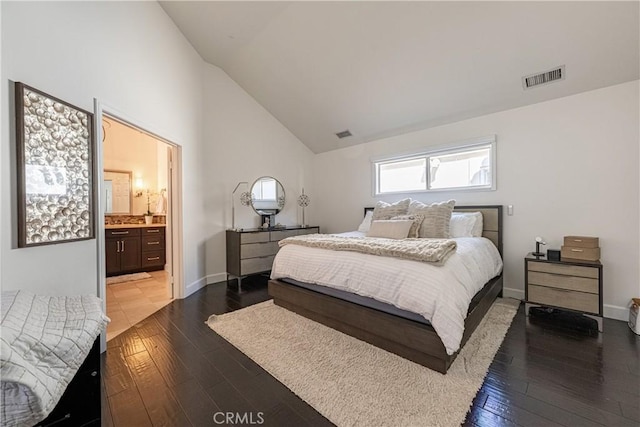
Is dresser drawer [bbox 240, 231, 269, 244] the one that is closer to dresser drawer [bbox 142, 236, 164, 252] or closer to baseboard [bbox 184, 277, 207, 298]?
baseboard [bbox 184, 277, 207, 298]

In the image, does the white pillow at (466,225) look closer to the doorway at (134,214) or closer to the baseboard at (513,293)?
the baseboard at (513,293)

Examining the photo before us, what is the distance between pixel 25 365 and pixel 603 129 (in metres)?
4.53

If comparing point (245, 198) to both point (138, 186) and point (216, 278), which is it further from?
point (138, 186)

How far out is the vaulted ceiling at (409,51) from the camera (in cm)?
234

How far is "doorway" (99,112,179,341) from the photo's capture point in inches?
162

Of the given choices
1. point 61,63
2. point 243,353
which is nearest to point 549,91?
point 243,353

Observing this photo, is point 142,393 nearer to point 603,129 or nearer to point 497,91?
point 497,91

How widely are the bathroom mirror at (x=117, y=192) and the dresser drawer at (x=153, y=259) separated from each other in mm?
1011

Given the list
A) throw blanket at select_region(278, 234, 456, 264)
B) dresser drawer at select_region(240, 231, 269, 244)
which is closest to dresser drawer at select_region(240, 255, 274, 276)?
dresser drawer at select_region(240, 231, 269, 244)

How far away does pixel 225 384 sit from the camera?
5.59 ft

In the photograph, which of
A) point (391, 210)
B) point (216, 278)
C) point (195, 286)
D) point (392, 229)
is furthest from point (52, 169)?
point (391, 210)

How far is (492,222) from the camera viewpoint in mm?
3293

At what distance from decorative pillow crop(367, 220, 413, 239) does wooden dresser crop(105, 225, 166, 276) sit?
3.97 meters

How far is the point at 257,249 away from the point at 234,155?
1.60 meters
